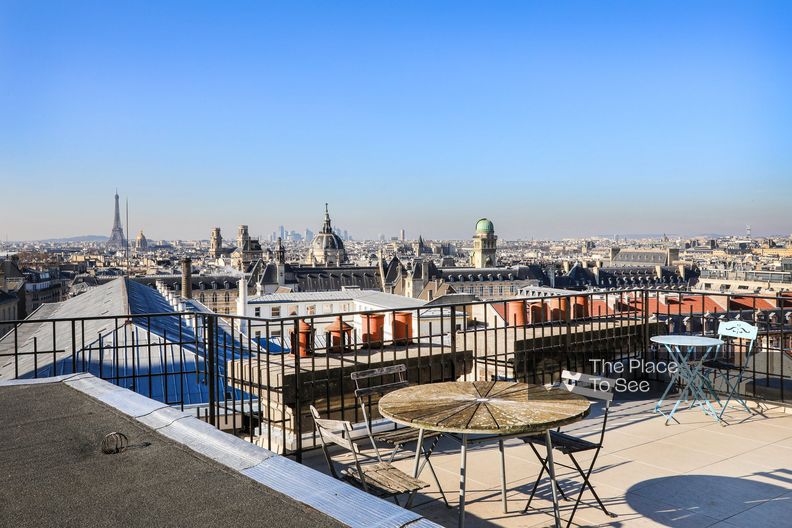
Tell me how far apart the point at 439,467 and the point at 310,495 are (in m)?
3.14

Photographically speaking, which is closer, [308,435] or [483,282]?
[308,435]

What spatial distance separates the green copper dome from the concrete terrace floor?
12946 cm

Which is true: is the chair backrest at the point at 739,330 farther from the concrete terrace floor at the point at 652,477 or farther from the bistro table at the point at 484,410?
the bistro table at the point at 484,410

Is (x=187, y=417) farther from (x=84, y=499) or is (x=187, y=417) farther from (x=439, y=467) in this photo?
(x=439, y=467)

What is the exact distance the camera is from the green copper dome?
13575 centimetres

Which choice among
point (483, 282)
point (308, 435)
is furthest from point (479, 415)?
point (483, 282)

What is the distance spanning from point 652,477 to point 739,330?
3315mm

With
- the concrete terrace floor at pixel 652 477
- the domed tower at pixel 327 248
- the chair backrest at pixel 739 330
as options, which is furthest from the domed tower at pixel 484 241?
the concrete terrace floor at pixel 652 477

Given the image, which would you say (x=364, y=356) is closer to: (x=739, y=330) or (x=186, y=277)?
(x=739, y=330)

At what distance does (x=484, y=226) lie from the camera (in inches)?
5369

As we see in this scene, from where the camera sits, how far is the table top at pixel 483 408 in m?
4.01

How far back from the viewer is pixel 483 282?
98.6m

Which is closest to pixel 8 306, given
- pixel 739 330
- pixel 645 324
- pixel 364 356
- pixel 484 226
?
Result: pixel 364 356

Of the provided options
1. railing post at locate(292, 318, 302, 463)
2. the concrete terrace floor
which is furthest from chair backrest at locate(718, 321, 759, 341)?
railing post at locate(292, 318, 302, 463)
